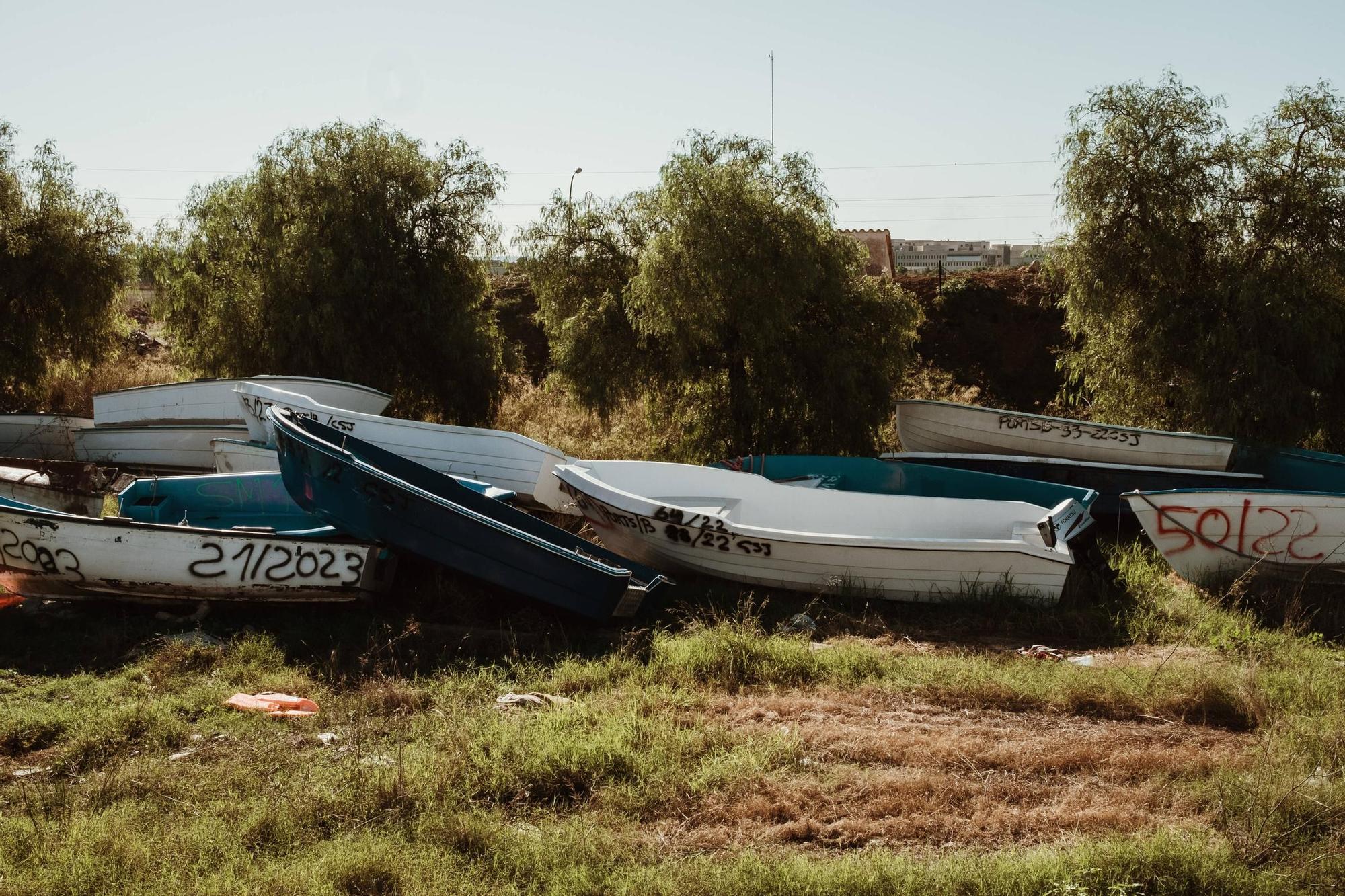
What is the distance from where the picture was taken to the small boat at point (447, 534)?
7719 mm

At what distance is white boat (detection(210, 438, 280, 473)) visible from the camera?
1134 cm

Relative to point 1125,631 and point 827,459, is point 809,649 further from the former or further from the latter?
point 827,459

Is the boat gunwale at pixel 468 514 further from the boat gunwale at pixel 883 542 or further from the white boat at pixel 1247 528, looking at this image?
the white boat at pixel 1247 528

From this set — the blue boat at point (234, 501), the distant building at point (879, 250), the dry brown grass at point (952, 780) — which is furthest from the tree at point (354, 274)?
the distant building at point (879, 250)

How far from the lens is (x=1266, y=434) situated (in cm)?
1161

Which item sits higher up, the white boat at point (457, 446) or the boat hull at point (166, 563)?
the white boat at point (457, 446)

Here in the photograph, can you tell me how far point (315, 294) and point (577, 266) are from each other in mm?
3754

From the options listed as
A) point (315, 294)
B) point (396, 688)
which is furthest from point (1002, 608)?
point (315, 294)

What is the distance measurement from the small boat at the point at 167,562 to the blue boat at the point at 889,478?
4.66 metres

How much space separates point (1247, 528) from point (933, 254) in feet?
197

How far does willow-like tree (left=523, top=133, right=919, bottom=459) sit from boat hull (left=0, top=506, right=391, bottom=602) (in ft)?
17.9

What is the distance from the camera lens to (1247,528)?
8578 mm

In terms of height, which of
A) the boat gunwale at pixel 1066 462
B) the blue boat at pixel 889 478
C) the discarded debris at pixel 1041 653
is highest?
the boat gunwale at pixel 1066 462

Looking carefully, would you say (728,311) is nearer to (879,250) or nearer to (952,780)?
(952,780)
